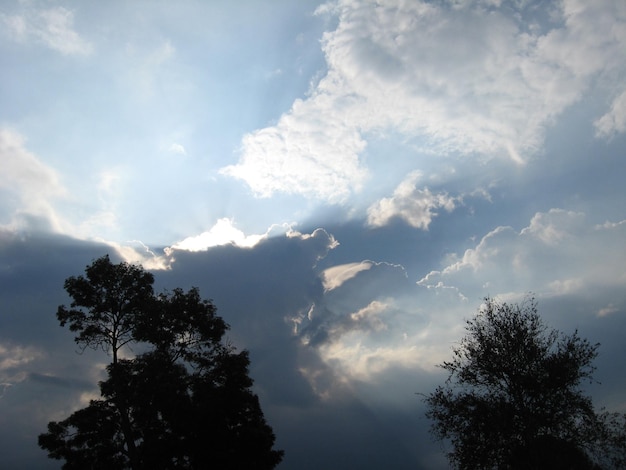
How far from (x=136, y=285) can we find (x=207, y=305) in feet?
23.7

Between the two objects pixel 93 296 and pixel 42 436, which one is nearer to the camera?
pixel 42 436

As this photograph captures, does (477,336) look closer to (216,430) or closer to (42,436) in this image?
(216,430)

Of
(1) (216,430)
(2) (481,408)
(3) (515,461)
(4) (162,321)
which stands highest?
(4) (162,321)

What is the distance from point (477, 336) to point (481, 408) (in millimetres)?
6465

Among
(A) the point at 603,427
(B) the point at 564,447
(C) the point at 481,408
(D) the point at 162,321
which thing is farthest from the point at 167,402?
(A) the point at 603,427

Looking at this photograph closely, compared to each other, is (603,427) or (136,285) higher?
(136,285)

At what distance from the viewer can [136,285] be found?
42.8m

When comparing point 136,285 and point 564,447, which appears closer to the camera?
point 564,447

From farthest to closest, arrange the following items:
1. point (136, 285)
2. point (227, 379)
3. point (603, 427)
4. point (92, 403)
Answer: point (136, 285) → point (227, 379) → point (92, 403) → point (603, 427)

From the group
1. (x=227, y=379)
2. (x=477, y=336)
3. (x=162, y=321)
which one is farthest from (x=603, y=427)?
(x=162, y=321)

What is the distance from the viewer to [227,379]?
130 ft

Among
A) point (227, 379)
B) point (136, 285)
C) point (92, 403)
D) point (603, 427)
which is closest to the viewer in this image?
point (603, 427)

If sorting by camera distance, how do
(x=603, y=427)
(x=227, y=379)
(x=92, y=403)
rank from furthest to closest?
1. (x=227, y=379)
2. (x=92, y=403)
3. (x=603, y=427)

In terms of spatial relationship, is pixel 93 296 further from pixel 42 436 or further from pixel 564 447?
pixel 564 447
